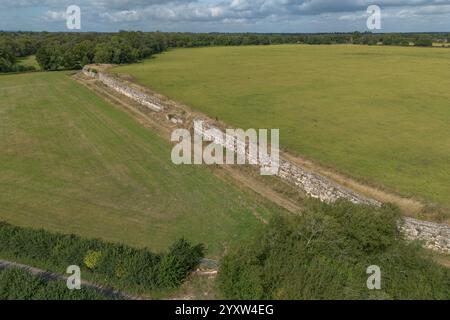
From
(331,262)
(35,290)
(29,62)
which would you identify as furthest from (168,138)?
(29,62)

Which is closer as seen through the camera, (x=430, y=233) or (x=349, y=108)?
(x=430, y=233)

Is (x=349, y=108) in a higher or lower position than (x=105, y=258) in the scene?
higher

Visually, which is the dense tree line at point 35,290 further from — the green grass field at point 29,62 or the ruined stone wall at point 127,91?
the green grass field at point 29,62

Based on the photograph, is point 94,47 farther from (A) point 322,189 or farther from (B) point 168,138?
(A) point 322,189

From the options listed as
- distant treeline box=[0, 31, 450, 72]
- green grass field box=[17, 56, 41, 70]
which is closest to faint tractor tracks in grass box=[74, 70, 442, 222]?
distant treeline box=[0, 31, 450, 72]

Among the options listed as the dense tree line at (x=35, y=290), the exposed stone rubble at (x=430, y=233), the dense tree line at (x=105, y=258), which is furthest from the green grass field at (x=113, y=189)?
the exposed stone rubble at (x=430, y=233)
